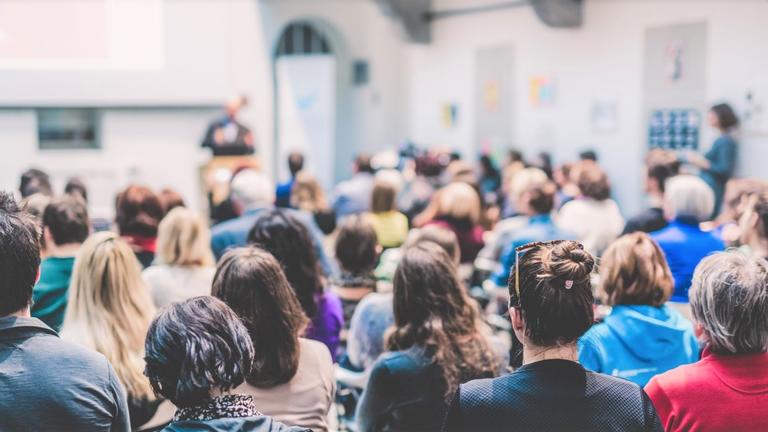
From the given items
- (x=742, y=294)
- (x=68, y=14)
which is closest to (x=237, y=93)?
(x=68, y=14)

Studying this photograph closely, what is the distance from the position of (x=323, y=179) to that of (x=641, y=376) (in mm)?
9782

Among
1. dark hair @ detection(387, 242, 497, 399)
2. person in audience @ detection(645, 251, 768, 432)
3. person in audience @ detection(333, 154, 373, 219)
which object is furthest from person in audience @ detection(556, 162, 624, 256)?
person in audience @ detection(645, 251, 768, 432)

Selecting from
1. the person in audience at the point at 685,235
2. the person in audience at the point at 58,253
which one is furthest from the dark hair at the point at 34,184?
the person in audience at the point at 685,235

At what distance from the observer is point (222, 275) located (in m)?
2.60

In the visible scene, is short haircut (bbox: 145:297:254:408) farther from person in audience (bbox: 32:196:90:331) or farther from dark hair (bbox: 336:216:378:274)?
dark hair (bbox: 336:216:378:274)

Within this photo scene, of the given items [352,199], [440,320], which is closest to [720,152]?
[352,199]

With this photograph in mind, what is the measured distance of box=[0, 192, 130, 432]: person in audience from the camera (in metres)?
1.94

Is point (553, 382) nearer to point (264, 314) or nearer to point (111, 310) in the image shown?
point (264, 314)

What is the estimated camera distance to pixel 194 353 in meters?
1.75

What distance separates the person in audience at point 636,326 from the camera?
295 centimetres

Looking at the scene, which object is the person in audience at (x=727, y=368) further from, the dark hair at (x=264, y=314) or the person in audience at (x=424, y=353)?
the dark hair at (x=264, y=314)

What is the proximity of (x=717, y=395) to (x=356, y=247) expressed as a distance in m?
2.14

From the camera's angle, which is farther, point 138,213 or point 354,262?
point 138,213

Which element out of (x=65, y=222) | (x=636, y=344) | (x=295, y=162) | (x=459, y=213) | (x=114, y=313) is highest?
(x=295, y=162)
